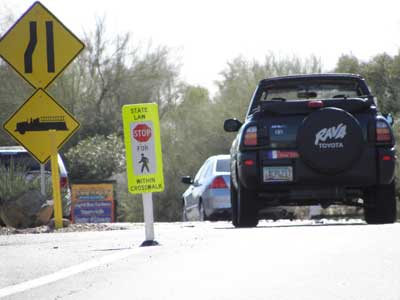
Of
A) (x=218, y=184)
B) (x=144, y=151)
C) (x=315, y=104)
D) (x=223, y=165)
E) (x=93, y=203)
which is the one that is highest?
(x=315, y=104)

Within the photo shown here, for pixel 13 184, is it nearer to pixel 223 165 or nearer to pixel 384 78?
pixel 223 165

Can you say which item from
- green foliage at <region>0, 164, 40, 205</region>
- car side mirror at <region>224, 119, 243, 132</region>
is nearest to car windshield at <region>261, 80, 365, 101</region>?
car side mirror at <region>224, 119, 243, 132</region>

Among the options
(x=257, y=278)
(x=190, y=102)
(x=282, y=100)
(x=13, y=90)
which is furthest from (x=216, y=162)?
(x=190, y=102)

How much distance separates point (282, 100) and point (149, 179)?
320 cm

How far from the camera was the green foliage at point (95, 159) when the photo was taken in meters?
43.9

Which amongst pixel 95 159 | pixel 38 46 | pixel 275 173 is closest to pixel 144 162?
pixel 275 173

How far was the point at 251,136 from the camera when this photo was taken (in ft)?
45.1

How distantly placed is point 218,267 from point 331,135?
5196mm

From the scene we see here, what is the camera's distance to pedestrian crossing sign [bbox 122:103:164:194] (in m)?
11.3

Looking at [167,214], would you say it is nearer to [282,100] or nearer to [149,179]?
[282,100]

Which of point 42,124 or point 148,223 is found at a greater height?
point 42,124

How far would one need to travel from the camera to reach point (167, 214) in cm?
3688

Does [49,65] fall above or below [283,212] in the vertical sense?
above

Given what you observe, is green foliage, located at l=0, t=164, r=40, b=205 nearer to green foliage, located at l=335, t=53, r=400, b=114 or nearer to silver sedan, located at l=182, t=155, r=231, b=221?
silver sedan, located at l=182, t=155, r=231, b=221
